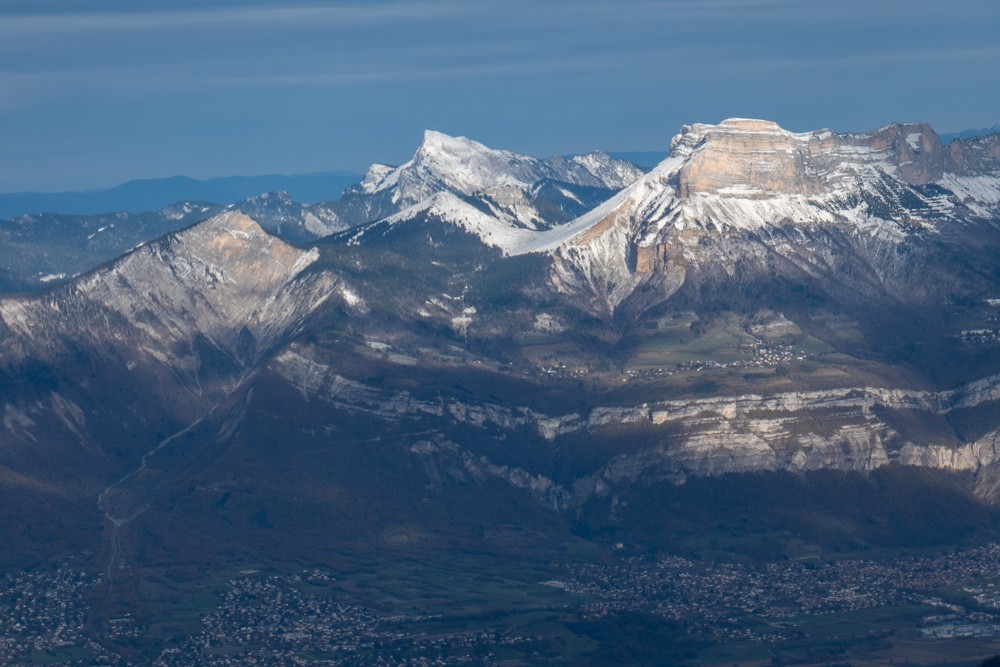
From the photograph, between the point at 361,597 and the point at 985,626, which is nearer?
the point at 985,626

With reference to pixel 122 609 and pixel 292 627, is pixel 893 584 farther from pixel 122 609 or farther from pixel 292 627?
pixel 122 609

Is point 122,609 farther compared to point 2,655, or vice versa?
point 122,609

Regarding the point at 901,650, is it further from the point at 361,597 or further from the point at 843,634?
the point at 361,597

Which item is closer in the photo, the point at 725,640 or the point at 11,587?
the point at 725,640

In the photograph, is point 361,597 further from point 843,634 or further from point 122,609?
point 843,634

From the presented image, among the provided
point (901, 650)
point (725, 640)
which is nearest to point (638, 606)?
point (725, 640)

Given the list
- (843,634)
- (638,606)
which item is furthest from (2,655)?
(843,634)

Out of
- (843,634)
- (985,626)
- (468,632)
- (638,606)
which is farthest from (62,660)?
(985,626)
